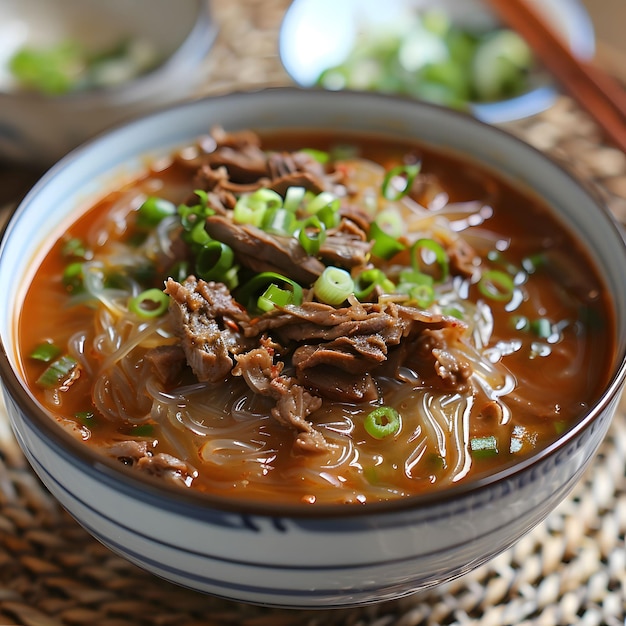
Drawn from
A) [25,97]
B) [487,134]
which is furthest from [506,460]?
[25,97]

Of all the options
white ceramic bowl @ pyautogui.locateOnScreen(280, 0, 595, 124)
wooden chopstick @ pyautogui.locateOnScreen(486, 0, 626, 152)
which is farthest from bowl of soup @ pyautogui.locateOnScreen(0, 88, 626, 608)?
white ceramic bowl @ pyautogui.locateOnScreen(280, 0, 595, 124)

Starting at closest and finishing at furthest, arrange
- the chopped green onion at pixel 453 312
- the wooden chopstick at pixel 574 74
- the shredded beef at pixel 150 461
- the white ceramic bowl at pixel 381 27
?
the shredded beef at pixel 150 461
the chopped green onion at pixel 453 312
the wooden chopstick at pixel 574 74
the white ceramic bowl at pixel 381 27

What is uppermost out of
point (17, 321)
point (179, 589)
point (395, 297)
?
point (395, 297)

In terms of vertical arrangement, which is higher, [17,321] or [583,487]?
[17,321]

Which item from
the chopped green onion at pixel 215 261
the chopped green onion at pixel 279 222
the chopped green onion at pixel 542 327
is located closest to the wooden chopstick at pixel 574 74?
the chopped green onion at pixel 542 327

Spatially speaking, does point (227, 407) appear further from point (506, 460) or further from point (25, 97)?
point (25, 97)

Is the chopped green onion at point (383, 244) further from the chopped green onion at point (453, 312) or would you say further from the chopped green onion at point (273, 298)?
the chopped green onion at point (273, 298)

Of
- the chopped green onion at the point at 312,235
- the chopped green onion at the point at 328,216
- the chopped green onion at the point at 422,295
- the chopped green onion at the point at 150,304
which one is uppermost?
the chopped green onion at the point at 328,216
